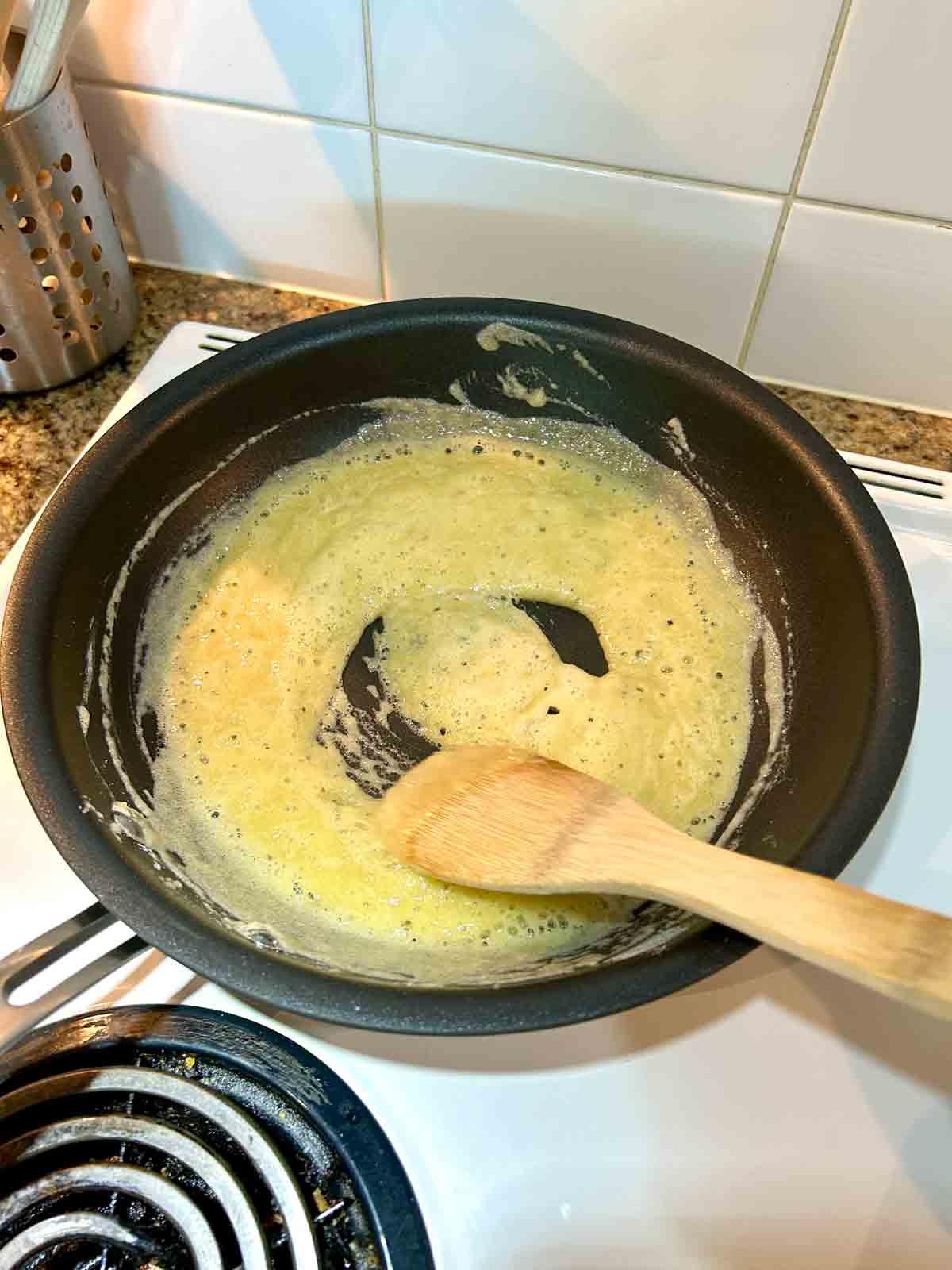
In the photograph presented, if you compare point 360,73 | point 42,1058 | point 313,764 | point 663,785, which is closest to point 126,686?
point 313,764

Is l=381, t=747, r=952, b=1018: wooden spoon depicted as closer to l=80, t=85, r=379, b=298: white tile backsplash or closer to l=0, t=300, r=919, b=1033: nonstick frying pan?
l=0, t=300, r=919, b=1033: nonstick frying pan

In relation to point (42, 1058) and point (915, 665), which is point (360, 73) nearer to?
point (915, 665)

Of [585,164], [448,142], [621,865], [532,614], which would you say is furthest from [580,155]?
[621,865]

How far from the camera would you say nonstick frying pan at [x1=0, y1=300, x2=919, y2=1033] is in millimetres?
541

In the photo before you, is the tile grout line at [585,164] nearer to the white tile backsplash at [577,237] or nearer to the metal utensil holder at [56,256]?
the white tile backsplash at [577,237]

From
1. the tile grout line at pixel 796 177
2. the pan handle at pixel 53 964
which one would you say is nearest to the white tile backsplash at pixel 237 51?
the tile grout line at pixel 796 177

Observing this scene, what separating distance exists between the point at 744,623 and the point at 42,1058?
0.58 meters

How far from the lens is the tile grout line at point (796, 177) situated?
2.33 feet

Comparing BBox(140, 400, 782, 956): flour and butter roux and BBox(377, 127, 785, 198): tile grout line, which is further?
BBox(377, 127, 785, 198): tile grout line

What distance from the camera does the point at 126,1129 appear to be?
0.58m

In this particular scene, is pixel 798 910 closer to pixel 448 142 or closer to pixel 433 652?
pixel 433 652

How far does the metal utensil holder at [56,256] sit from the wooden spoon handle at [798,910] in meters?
0.63

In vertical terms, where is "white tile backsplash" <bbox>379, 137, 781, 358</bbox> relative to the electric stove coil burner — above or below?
above

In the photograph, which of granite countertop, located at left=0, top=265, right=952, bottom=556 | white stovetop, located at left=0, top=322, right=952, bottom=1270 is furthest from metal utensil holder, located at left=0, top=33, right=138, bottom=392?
white stovetop, located at left=0, top=322, right=952, bottom=1270
